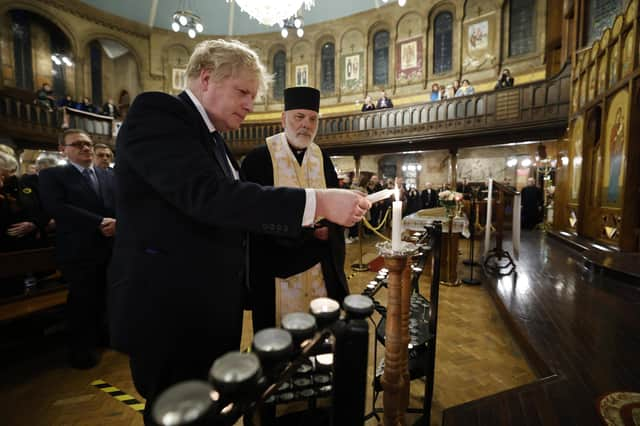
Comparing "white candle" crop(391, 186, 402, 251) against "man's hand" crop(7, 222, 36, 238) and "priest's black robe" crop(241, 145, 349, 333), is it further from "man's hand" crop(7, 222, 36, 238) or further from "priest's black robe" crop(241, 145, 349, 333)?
"man's hand" crop(7, 222, 36, 238)

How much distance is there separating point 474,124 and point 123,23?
17.0m

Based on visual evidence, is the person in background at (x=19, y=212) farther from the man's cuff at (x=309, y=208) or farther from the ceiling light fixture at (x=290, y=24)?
the ceiling light fixture at (x=290, y=24)

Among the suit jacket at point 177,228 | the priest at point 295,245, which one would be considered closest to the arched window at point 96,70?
the priest at point 295,245

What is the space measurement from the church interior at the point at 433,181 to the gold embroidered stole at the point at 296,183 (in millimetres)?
412

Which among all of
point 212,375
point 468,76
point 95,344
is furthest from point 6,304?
point 468,76

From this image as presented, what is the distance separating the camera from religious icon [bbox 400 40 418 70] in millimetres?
13211

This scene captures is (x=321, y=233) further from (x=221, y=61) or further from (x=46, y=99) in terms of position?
(x=46, y=99)

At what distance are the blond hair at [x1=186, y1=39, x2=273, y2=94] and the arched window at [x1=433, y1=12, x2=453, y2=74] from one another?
1385 cm

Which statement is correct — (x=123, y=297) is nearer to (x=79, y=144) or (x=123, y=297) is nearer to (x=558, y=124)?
(x=79, y=144)

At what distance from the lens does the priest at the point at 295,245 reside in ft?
5.68

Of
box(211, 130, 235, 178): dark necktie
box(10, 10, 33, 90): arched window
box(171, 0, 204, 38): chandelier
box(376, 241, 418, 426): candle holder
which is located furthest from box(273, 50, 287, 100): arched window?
box(376, 241, 418, 426): candle holder

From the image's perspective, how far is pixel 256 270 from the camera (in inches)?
67.9

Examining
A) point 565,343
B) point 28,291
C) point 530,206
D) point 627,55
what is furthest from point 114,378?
point 530,206

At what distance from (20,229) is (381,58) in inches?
574
